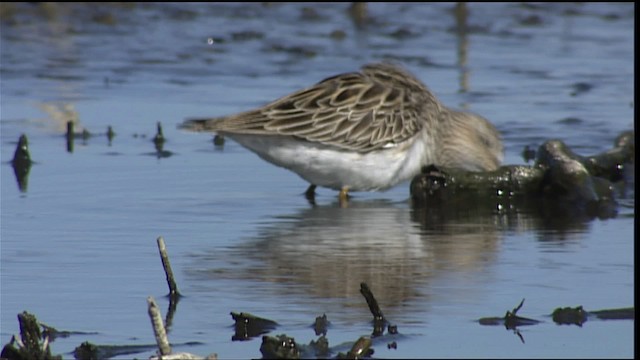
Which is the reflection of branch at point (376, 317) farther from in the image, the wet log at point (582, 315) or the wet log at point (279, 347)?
the wet log at point (582, 315)

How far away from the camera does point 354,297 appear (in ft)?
18.2

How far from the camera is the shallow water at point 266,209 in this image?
5273 millimetres

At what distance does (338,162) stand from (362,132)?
213 millimetres

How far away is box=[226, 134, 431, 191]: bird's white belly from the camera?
25.6ft

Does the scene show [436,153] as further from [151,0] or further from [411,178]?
[151,0]

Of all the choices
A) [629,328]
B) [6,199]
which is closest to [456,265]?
[629,328]

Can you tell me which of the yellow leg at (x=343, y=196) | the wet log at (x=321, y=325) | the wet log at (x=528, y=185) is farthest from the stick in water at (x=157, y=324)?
the yellow leg at (x=343, y=196)

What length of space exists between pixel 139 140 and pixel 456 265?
319 cm

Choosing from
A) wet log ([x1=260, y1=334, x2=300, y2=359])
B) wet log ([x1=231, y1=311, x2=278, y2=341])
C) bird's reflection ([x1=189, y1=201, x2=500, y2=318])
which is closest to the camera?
wet log ([x1=260, y1=334, x2=300, y2=359])

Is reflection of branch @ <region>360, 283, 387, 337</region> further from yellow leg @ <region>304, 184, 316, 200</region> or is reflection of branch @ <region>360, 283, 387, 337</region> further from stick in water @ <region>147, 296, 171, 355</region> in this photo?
yellow leg @ <region>304, 184, 316, 200</region>

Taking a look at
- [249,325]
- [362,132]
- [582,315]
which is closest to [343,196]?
[362,132]

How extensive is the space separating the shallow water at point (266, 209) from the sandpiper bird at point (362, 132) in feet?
0.65

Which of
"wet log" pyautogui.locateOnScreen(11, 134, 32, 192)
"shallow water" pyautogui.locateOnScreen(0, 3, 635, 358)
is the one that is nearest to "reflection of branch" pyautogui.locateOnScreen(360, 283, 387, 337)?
"shallow water" pyautogui.locateOnScreen(0, 3, 635, 358)

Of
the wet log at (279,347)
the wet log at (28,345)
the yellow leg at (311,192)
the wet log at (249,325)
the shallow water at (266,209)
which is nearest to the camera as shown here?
the wet log at (28,345)
